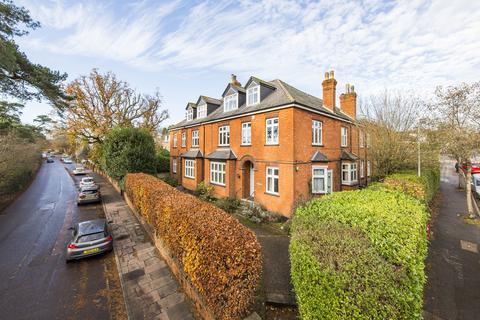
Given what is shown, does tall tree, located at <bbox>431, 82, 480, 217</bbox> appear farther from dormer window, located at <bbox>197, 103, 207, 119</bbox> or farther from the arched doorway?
dormer window, located at <bbox>197, 103, 207, 119</bbox>

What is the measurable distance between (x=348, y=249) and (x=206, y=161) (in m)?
16.0

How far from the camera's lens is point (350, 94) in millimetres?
19047

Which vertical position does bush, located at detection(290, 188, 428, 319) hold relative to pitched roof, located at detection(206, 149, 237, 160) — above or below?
below

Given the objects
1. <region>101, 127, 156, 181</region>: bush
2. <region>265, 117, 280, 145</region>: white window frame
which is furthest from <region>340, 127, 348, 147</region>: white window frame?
<region>101, 127, 156, 181</region>: bush

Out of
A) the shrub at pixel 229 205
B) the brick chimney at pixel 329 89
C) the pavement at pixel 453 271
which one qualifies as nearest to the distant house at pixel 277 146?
the brick chimney at pixel 329 89

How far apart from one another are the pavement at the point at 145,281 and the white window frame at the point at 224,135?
9.12 m

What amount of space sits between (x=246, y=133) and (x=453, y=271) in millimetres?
12428

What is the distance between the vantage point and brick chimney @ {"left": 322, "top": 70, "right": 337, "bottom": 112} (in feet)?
50.2

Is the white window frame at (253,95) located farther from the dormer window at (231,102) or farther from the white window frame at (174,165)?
the white window frame at (174,165)

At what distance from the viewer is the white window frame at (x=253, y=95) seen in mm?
14758

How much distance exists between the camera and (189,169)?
69.2 feet

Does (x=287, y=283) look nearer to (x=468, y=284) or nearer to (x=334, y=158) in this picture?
(x=468, y=284)

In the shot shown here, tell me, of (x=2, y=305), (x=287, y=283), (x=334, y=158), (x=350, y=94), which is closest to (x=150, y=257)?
(x=2, y=305)

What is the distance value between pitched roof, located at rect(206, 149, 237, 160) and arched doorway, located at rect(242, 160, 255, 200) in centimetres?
129
